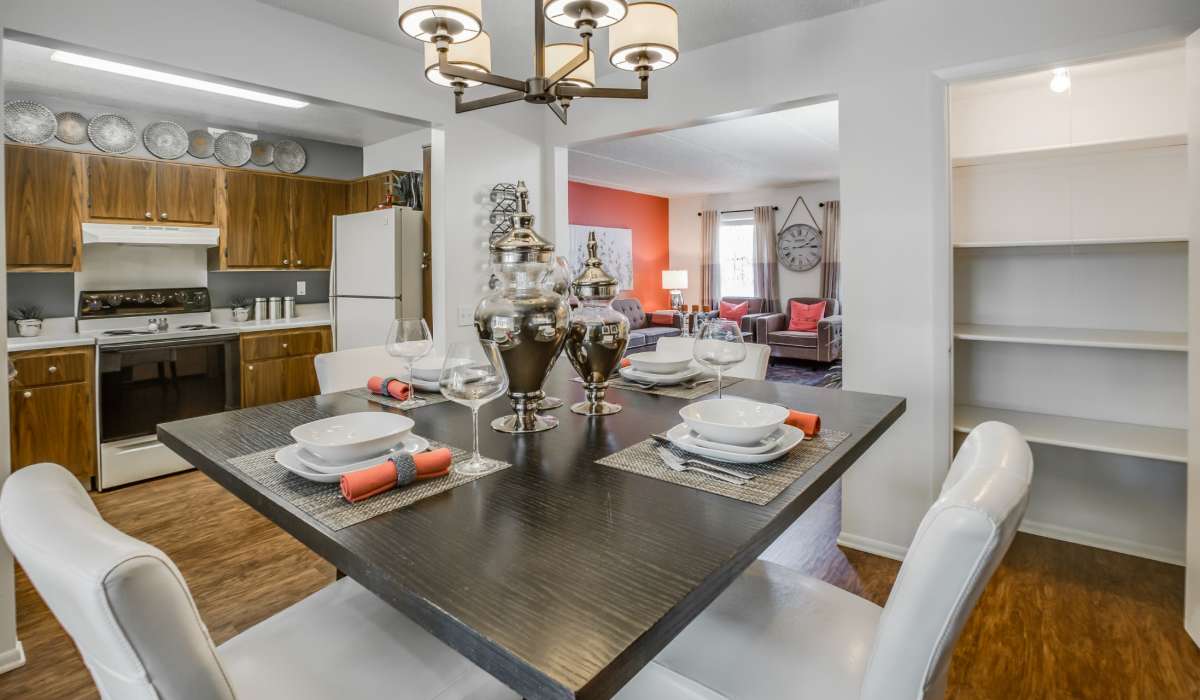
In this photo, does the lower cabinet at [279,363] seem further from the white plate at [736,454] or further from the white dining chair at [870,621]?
the white dining chair at [870,621]

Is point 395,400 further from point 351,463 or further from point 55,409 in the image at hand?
point 55,409

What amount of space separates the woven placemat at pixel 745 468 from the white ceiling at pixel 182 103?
2290mm

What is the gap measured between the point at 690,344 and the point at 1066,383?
1732 mm

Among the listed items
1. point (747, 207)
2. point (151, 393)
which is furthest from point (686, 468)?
point (747, 207)

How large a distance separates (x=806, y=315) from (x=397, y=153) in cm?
538

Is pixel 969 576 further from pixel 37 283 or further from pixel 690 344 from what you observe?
pixel 37 283

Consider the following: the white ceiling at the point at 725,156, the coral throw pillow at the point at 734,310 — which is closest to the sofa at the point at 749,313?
the coral throw pillow at the point at 734,310

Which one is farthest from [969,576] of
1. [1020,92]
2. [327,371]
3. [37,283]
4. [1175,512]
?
[37,283]

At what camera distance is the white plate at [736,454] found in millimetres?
1132

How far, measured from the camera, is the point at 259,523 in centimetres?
294

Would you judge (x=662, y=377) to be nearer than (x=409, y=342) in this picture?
No

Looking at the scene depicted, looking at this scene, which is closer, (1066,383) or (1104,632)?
(1104,632)

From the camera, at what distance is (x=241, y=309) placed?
4.50 m

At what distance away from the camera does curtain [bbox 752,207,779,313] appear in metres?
8.63
